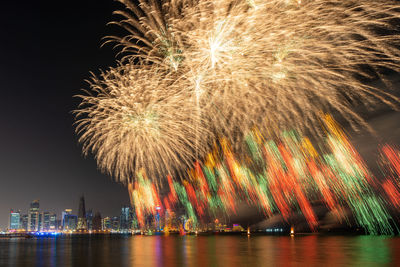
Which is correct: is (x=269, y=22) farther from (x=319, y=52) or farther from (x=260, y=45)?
(x=319, y=52)

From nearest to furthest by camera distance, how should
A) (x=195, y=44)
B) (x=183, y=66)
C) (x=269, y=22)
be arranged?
(x=269, y=22)
(x=195, y=44)
(x=183, y=66)

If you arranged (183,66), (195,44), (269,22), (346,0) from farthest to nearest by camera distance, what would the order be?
(183,66) → (195,44) → (269,22) → (346,0)

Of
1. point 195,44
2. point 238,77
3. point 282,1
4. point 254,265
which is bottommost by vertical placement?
point 254,265

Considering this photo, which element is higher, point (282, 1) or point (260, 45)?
point (282, 1)

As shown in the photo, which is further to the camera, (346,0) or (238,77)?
(238,77)

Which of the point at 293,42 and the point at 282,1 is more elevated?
the point at 282,1

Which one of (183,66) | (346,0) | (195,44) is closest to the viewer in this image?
(346,0)

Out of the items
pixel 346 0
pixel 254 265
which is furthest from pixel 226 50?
pixel 254 265

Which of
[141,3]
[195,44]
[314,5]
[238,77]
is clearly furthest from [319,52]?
[141,3]

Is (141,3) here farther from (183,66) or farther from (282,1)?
(282,1)
